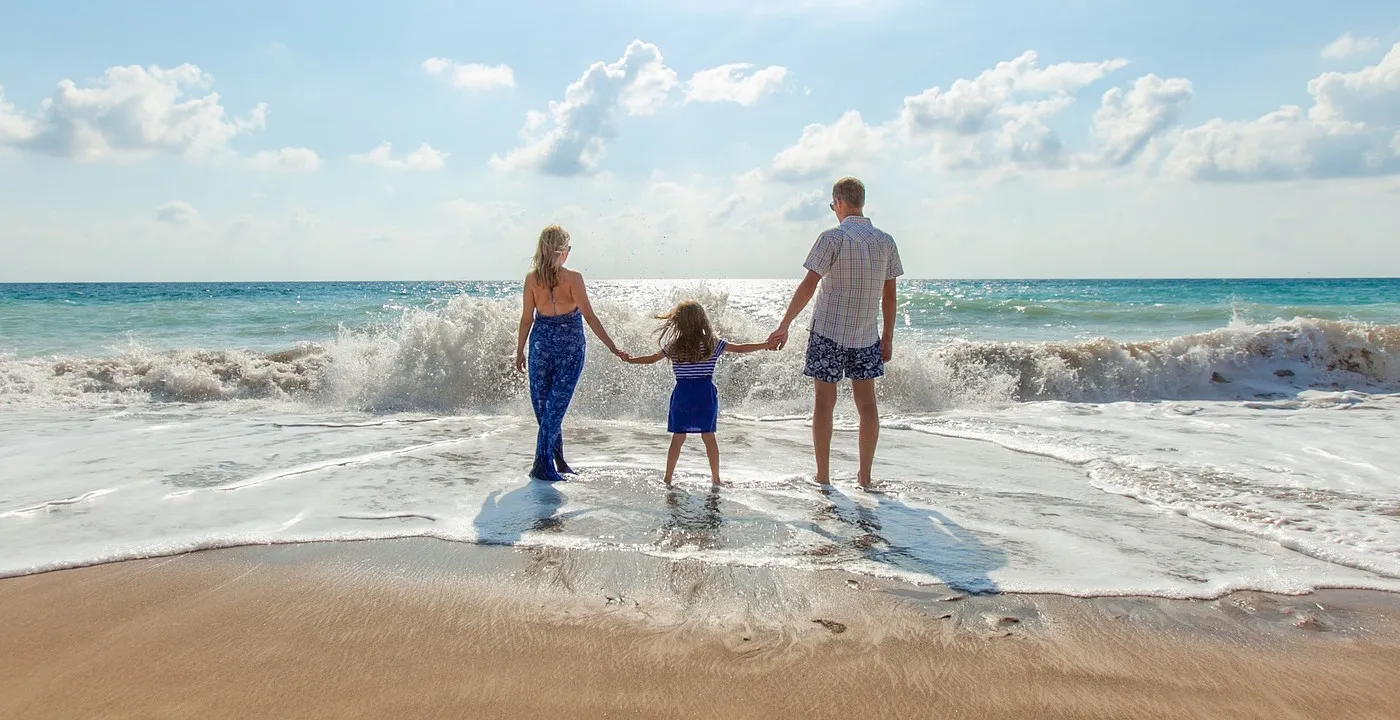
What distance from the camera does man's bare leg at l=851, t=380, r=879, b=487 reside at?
5211mm

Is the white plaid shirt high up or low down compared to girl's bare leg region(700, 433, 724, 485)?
up

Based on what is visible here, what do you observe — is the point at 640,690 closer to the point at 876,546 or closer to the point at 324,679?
the point at 324,679

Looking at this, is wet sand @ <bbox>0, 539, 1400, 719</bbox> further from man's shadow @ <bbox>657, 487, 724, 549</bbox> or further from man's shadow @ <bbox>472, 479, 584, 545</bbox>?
man's shadow @ <bbox>472, 479, 584, 545</bbox>

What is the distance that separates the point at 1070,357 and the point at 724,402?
5.24 meters

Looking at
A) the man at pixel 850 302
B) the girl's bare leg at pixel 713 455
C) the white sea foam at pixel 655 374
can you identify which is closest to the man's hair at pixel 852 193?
the man at pixel 850 302

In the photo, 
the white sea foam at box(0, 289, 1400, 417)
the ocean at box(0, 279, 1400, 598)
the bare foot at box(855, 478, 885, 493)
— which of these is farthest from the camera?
the white sea foam at box(0, 289, 1400, 417)

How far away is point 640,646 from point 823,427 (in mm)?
2785

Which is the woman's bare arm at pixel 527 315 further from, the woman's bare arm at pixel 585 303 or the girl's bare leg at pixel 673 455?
the girl's bare leg at pixel 673 455

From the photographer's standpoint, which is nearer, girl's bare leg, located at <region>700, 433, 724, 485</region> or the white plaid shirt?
the white plaid shirt

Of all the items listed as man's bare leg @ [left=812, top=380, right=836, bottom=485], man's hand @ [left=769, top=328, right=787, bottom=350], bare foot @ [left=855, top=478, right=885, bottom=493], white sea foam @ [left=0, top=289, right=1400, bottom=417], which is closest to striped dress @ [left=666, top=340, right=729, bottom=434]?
man's hand @ [left=769, top=328, right=787, bottom=350]

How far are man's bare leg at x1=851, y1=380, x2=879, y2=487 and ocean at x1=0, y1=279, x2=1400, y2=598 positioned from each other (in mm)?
251

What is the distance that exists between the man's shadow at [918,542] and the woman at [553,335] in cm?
201

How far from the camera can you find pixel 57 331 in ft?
59.9

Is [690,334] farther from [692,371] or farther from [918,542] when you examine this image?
[918,542]
